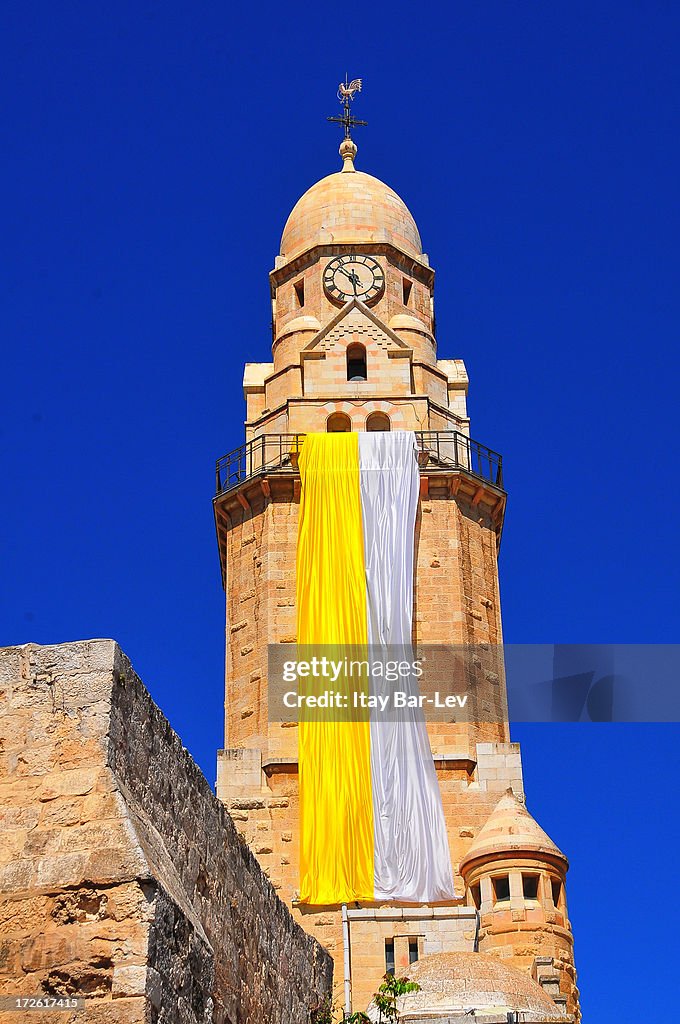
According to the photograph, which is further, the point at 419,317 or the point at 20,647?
the point at 419,317

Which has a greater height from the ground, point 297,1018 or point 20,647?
point 20,647

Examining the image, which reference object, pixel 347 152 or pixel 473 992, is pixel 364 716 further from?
pixel 347 152

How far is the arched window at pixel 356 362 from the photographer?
30.4 m

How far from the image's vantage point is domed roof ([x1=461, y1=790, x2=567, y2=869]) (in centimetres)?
2258

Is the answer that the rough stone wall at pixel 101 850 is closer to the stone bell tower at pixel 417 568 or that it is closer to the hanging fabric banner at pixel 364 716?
the stone bell tower at pixel 417 568

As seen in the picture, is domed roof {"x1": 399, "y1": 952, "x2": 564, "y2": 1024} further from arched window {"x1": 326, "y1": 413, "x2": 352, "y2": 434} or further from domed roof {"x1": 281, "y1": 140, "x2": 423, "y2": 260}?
domed roof {"x1": 281, "y1": 140, "x2": 423, "y2": 260}

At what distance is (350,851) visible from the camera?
78.0 ft

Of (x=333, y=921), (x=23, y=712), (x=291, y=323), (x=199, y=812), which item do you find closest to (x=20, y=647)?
(x=23, y=712)

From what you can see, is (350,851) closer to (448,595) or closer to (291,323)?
(448,595)

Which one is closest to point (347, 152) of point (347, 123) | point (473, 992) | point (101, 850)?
point (347, 123)

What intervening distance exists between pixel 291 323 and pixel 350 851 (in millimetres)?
11873

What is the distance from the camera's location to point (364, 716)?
25.2 m

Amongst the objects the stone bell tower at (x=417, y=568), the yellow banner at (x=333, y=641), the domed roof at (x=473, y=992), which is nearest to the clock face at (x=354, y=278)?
the stone bell tower at (x=417, y=568)

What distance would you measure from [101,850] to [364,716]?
19.5 metres
